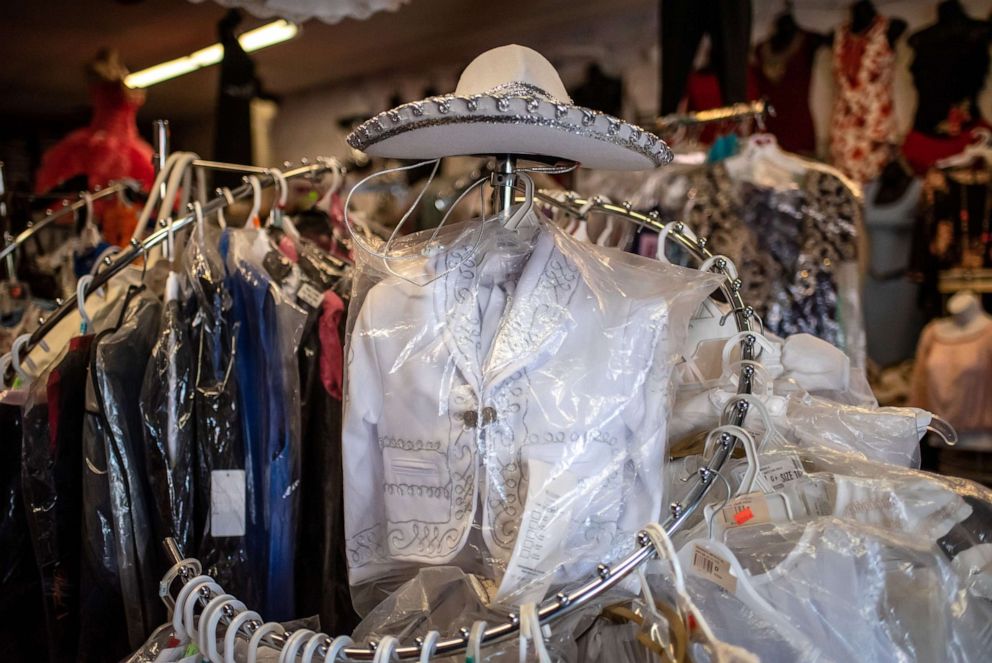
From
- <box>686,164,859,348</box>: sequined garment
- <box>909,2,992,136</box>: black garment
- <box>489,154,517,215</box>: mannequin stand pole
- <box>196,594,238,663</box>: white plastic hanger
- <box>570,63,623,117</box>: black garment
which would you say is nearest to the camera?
<box>196,594,238,663</box>: white plastic hanger

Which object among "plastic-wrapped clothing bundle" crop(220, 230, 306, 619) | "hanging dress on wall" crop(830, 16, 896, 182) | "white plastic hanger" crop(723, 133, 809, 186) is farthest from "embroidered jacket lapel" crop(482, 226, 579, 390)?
"hanging dress on wall" crop(830, 16, 896, 182)

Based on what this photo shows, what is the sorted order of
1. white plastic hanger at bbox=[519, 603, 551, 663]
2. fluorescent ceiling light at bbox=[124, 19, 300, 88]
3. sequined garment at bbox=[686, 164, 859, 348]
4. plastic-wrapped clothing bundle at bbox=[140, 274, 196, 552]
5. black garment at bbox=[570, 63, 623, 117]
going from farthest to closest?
fluorescent ceiling light at bbox=[124, 19, 300, 88]
black garment at bbox=[570, 63, 623, 117]
sequined garment at bbox=[686, 164, 859, 348]
plastic-wrapped clothing bundle at bbox=[140, 274, 196, 552]
white plastic hanger at bbox=[519, 603, 551, 663]

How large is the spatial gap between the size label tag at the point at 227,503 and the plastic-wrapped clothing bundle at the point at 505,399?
231 mm

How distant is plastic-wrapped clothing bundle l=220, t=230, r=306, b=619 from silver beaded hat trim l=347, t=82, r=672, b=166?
0.36 metres

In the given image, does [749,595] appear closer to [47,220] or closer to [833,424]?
[833,424]

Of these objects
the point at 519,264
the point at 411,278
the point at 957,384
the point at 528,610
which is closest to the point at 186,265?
the point at 411,278

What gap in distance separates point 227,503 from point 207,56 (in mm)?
3751

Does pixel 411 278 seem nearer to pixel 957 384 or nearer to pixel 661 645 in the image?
pixel 661 645

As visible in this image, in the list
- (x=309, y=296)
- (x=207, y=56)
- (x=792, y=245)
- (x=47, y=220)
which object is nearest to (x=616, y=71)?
(x=792, y=245)

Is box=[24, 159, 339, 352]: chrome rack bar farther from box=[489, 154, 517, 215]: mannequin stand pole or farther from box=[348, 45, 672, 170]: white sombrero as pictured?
box=[489, 154, 517, 215]: mannequin stand pole

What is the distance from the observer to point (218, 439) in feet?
3.41

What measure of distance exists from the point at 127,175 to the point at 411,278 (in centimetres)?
222

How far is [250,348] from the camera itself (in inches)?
42.4

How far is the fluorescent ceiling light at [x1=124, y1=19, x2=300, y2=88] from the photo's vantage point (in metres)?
3.52
